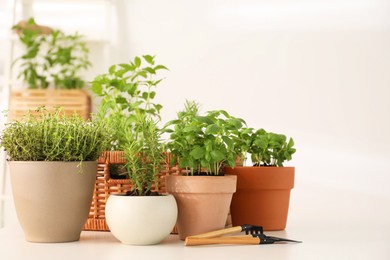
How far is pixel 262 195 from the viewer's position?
1281 mm

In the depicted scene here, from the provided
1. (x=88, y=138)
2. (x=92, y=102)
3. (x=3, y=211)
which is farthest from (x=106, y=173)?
(x=3, y=211)

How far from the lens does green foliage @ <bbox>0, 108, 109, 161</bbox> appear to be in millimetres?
1019

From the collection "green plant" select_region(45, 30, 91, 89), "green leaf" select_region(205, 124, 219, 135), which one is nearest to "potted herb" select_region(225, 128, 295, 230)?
"green leaf" select_region(205, 124, 219, 135)

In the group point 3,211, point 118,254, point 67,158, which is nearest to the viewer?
point 118,254

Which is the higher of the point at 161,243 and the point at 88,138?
the point at 88,138

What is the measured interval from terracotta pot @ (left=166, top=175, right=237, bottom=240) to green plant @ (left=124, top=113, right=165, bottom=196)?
0.17ft

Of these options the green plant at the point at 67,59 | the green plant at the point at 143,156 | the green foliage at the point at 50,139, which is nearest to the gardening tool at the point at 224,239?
the green plant at the point at 143,156

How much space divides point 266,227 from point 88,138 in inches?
18.3

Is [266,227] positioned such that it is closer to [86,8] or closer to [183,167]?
[183,167]

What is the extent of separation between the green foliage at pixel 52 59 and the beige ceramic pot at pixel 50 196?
1879 millimetres

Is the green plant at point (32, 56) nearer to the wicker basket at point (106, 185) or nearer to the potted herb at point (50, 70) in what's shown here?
the potted herb at point (50, 70)

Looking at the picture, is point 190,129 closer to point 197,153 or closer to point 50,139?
point 197,153

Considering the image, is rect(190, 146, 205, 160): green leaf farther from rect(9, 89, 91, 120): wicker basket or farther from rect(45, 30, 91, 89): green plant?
rect(45, 30, 91, 89): green plant

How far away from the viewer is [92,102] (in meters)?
2.95
